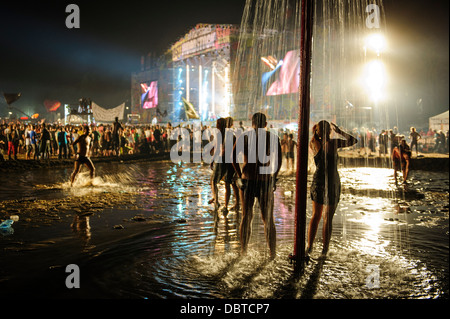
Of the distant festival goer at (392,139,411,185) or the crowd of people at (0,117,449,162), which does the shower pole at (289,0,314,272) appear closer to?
the distant festival goer at (392,139,411,185)

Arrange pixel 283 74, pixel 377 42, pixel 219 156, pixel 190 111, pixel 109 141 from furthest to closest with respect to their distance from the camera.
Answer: pixel 283 74 → pixel 377 42 → pixel 190 111 → pixel 109 141 → pixel 219 156

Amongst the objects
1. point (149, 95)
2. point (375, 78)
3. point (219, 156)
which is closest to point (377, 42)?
point (375, 78)

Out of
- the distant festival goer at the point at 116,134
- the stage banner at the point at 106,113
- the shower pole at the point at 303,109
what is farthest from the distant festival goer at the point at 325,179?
the stage banner at the point at 106,113

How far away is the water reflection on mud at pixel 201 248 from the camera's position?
14.2 ft

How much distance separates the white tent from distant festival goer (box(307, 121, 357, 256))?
28.3 m

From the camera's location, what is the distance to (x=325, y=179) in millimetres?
5477

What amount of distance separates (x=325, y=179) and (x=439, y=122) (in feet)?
96.8

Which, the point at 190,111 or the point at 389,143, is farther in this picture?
the point at 190,111

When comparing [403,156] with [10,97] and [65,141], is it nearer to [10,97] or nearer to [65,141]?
[65,141]

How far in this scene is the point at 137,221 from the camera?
7617 mm

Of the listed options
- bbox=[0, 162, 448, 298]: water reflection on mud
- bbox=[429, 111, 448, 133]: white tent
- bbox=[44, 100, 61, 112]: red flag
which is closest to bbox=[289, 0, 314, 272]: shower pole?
bbox=[0, 162, 448, 298]: water reflection on mud

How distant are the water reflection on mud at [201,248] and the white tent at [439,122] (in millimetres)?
22443

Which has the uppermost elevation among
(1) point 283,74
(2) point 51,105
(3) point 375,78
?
(1) point 283,74

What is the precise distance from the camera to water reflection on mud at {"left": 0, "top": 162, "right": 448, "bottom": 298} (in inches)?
171
